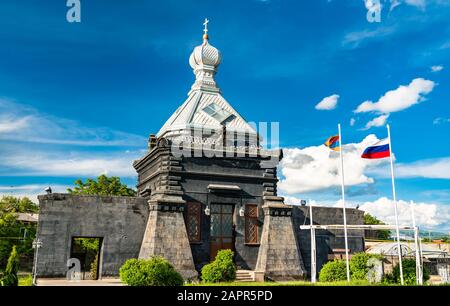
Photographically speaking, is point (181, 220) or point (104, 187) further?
point (104, 187)

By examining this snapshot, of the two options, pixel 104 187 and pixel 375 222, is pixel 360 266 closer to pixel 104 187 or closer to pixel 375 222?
pixel 104 187

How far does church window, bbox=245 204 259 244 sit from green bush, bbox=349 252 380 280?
5973 millimetres

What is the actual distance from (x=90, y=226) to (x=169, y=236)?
3860 millimetres

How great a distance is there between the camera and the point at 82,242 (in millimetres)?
32281

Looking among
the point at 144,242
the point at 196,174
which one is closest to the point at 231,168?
the point at 196,174

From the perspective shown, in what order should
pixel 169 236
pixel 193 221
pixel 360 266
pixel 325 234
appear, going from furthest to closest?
pixel 325 234
pixel 193 221
pixel 169 236
pixel 360 266

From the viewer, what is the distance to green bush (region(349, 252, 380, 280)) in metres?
17.2

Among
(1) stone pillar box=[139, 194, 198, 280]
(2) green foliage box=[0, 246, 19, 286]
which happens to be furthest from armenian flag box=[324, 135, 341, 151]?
(2) green foliage box=[0, 246, 19, 286]

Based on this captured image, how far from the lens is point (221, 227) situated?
22297 millimetres

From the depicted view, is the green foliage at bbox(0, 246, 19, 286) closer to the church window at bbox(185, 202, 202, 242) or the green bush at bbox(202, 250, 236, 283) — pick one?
the green bush at bbox(202, 250, 236, 283)

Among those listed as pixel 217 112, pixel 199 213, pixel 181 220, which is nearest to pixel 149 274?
pixel 181 220
